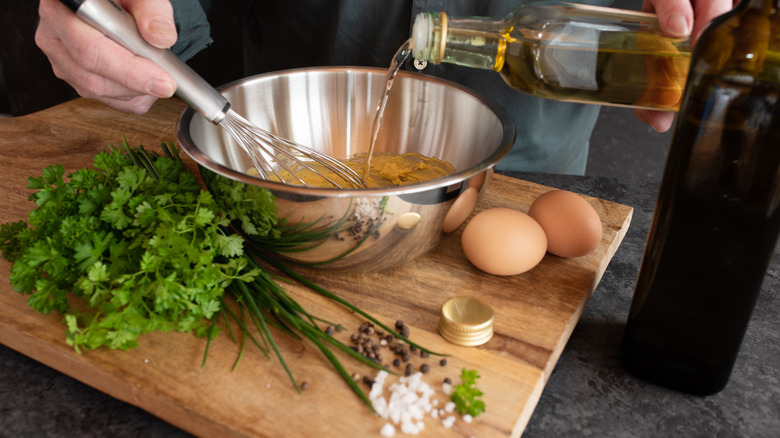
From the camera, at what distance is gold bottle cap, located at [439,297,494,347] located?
0.78 metres

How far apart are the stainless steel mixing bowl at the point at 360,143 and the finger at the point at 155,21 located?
13cm

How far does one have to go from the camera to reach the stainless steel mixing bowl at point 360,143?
81 centimetres

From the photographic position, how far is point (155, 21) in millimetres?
822

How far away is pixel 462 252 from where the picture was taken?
3.25ft

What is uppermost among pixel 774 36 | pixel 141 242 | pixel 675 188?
pixel 774 36

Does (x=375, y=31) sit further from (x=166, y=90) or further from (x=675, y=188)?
(x=675, y=188)

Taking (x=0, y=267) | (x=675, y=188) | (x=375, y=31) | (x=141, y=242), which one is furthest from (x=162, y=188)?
(x=675, y=188)

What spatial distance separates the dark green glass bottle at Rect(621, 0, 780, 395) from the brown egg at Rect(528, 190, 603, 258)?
7.2 inches

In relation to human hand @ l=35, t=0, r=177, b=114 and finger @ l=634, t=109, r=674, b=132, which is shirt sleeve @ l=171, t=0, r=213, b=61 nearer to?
human hand @ l=35, t=0, r=177, b=114

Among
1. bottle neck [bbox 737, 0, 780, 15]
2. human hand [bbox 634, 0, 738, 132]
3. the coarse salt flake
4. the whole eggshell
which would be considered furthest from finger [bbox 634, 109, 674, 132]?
the coarse salt flake

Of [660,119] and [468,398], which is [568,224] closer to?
[660,119]

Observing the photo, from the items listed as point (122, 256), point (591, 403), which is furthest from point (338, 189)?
point (591, 403)

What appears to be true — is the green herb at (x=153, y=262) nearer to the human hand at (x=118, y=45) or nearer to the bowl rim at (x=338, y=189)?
the bowl rim at (x=338, y=189)

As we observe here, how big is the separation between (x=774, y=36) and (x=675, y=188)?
0.18m
